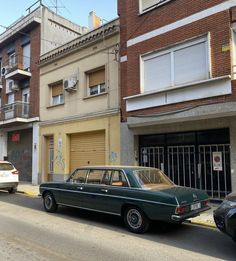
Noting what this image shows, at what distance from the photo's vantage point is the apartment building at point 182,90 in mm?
9461

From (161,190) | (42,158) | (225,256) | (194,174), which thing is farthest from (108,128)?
(225,256)

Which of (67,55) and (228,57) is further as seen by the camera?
(67,55)

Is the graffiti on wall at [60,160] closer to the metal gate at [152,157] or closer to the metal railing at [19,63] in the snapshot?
the metal gate at [152,157]

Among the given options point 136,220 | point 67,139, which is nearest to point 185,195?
point 136,220

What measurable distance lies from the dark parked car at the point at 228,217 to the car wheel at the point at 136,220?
1.74 meters

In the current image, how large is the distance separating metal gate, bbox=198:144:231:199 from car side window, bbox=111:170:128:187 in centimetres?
399

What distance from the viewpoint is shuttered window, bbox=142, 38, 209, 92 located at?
395 inches

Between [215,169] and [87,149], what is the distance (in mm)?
6921

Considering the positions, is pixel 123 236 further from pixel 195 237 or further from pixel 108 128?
pixel 108 128

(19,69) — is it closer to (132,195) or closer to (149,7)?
(149,7)

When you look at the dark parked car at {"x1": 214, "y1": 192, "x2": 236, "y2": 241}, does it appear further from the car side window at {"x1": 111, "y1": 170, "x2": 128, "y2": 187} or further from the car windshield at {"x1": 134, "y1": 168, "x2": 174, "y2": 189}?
the car side window at {"x1": 111, "y1": 170, "x2": 128, "y2": 187}

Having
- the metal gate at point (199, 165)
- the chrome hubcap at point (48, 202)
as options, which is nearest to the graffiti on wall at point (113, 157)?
the metal gate at point (199, 165)

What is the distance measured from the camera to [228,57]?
923cm

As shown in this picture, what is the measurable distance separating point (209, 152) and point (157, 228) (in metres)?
4.09
